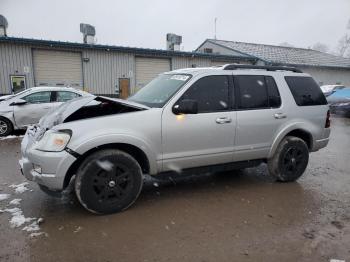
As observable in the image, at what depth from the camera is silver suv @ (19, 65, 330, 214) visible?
12.2ft

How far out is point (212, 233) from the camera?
3543 millimetres

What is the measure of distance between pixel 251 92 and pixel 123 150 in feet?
7.42

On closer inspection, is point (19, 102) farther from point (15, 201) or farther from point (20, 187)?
point (15, 201)

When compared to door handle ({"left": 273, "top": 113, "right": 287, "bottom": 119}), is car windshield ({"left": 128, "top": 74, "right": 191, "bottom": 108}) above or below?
above

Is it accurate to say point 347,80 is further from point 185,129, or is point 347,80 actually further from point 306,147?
point 185,129

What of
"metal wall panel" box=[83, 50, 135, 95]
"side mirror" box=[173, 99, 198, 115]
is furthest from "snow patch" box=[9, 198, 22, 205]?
"metal wall panel" box=[83, 50, 135, 95]

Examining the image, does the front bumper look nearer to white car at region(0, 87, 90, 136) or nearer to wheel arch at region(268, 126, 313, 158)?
wheel arch at region(268, 126, 313, 158)

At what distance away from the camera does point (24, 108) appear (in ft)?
31.2

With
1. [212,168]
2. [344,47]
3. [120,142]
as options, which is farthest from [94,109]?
[344,47]

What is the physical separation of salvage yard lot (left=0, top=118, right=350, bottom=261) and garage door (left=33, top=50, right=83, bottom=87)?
44.3 feet

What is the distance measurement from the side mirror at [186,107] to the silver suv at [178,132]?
0.05 ft

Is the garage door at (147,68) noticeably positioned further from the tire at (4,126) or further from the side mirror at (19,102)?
the tire at (4,126)

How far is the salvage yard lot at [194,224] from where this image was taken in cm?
314

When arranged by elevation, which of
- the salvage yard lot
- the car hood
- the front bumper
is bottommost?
the salvage yard lot
